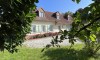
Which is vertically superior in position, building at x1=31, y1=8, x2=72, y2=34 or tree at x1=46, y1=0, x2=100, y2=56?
tree at x1=46, y1=0, x2=100, y2=56

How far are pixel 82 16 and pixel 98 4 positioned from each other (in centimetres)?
16

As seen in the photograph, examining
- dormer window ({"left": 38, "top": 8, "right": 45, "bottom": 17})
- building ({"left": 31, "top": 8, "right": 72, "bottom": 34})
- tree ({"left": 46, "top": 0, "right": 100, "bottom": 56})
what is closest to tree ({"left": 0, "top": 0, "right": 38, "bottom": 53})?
tree ({"left": 46, "top": 0, "right": 100, "bottom": 56})

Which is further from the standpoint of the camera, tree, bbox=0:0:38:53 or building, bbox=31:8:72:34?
building, bbox=31:8:72:34

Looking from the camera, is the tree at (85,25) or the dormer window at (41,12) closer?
the tree at (85,25)

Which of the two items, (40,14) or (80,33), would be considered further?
(40,14)

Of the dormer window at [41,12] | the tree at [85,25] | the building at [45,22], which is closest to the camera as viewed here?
the tree at [85,25]

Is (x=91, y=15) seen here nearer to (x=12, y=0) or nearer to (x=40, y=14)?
(x=12, y=0)

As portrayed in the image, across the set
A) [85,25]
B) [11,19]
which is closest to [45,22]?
[11,19]

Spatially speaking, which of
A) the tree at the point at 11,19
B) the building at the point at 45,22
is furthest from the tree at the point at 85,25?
the building at the point at 45,22

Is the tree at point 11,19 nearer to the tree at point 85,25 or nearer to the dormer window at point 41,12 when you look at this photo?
the tree at point 85,25

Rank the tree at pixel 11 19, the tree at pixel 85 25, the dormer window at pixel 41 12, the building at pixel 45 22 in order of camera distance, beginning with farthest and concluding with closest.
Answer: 1. the dormer window at pixel 41 12
2. the building at pixel 45 22
3. the tree at pixel 11 19
4. the tree at pixel 85 25

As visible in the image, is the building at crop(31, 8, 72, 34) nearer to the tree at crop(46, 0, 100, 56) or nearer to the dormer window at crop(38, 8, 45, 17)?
the dormer window at crop(38, 8, 45, 17)

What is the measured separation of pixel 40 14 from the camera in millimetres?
44250

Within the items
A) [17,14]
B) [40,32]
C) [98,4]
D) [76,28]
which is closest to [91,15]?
[98,4]
